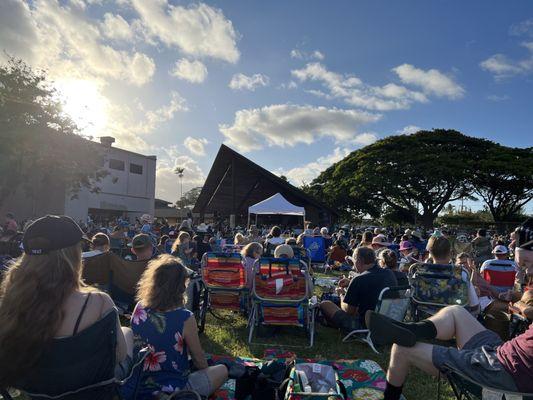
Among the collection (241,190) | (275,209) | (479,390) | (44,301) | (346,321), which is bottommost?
(346,321)

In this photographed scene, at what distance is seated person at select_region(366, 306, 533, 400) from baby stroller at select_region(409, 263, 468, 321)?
2216 mm

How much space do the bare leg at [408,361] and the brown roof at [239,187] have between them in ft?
65.0

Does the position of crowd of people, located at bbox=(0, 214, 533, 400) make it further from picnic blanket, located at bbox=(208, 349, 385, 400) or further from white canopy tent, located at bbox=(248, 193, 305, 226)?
white canopy tent, located at bbox=(248, 193, 305, 226)

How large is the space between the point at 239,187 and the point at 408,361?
923 inches

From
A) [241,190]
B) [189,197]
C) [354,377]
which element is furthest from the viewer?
[189,197]

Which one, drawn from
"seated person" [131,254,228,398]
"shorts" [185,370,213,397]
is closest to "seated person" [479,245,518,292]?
"shorts" [185,370,213,397]

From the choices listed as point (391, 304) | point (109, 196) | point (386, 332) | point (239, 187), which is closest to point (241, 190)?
point (239, 187)

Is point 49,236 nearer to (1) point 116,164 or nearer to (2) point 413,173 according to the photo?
(2) point 413,173

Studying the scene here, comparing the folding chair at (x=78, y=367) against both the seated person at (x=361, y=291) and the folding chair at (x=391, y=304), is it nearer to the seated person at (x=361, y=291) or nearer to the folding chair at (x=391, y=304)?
the folding chair at (x=391, y=304)

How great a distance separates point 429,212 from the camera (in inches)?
1430

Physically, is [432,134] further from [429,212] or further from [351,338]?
[351,338]

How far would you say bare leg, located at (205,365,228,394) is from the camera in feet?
9.20

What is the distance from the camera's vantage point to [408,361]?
2.76m

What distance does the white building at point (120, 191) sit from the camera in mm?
33781
